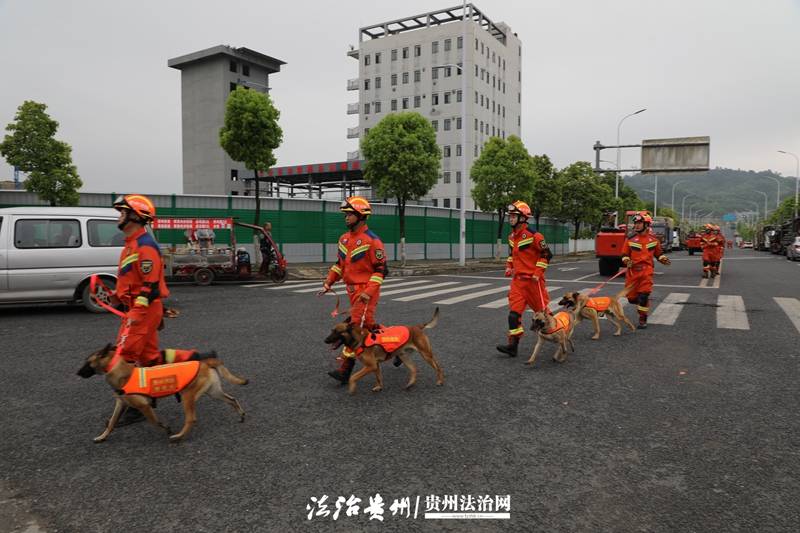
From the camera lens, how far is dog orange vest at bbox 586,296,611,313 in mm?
7535

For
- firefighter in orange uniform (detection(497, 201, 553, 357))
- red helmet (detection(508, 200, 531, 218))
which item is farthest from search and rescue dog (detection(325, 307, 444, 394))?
red helmet (detection(508, 200, 531, 218))

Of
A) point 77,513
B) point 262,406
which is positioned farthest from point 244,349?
point 77,513

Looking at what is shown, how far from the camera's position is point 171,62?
6312cm

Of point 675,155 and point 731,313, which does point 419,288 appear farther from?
point 675,155

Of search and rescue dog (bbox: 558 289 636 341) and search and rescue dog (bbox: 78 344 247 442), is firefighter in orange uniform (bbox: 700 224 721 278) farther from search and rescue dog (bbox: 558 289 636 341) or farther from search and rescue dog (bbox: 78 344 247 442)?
search and rescue dog (bbox: 78 344 247 442)

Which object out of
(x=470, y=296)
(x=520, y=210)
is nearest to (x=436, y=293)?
(x=470, y=296)

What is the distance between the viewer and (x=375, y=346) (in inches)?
192

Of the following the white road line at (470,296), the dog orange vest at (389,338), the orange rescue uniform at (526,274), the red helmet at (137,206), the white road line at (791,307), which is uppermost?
the red helmet at (137,206)

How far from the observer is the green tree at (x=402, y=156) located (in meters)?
22.3

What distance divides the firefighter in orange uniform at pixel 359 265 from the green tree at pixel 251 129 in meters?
13.6

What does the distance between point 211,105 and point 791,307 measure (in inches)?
2476

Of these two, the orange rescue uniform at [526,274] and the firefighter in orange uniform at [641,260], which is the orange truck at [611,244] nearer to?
the firefighter in orange uniform at [641,260]

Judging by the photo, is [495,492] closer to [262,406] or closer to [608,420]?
[608,420]

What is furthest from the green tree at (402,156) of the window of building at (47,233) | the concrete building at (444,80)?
the concrete building at (444,80)
